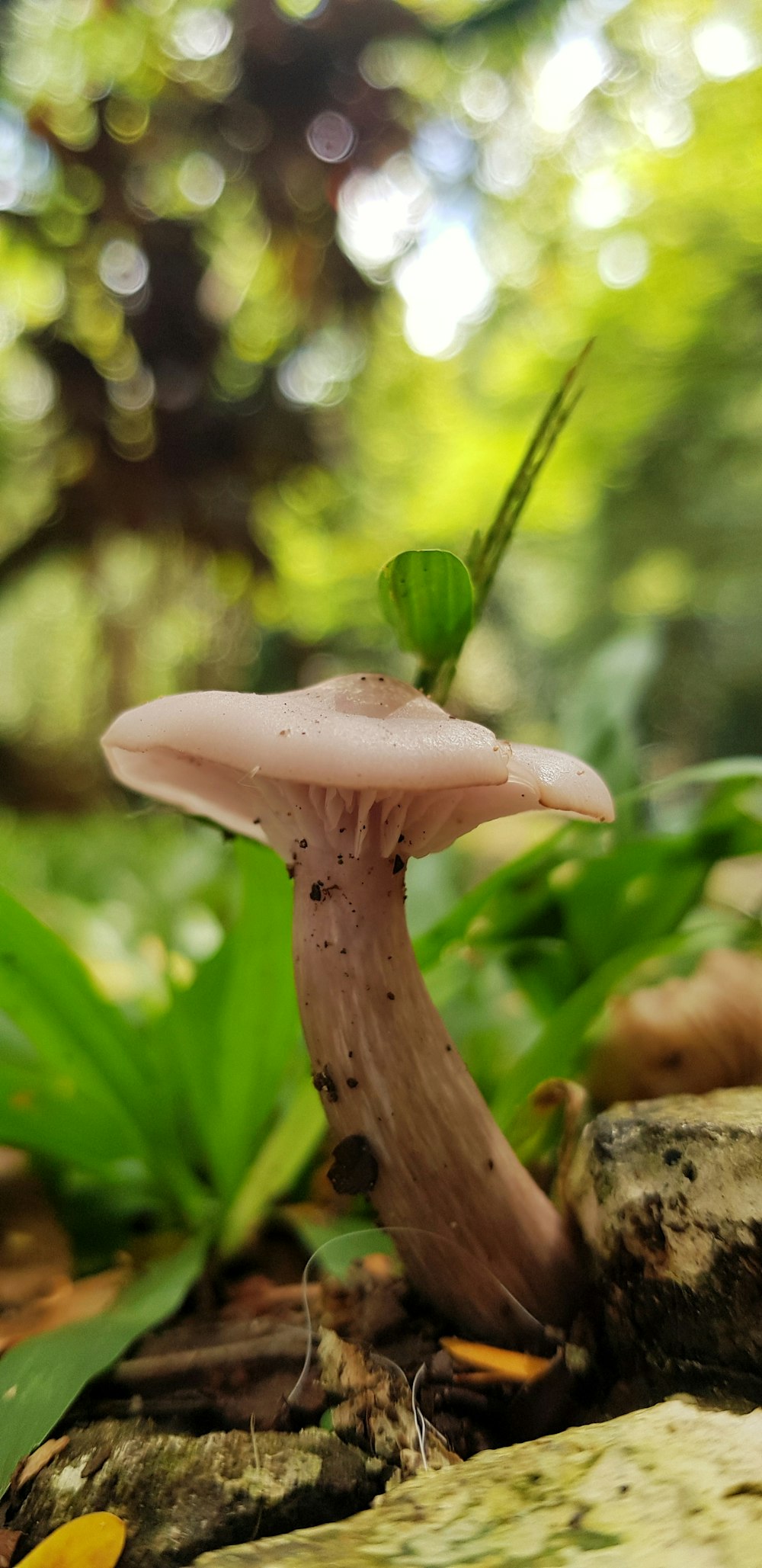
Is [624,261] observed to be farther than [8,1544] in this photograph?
Yes

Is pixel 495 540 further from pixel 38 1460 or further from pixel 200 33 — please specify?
pixel 200 33

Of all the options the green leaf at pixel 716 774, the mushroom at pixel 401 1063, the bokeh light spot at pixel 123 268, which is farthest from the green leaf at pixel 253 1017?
the bokeh light spot at pixel 123 268

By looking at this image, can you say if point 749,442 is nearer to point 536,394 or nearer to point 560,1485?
point 536,394

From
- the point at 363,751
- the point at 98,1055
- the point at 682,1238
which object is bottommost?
the point at 682,1238

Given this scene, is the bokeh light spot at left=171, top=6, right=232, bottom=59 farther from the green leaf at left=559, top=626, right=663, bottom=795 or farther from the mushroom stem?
the mushroom stem

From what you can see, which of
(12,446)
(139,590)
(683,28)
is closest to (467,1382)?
(683,28)

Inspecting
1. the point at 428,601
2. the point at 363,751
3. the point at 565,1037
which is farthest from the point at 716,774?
the point at 363,751

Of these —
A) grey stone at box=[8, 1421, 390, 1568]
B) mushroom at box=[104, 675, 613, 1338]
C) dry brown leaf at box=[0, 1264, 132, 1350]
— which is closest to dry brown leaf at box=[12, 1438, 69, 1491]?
grey stone at box=[8, 1421, 390, 1568]
